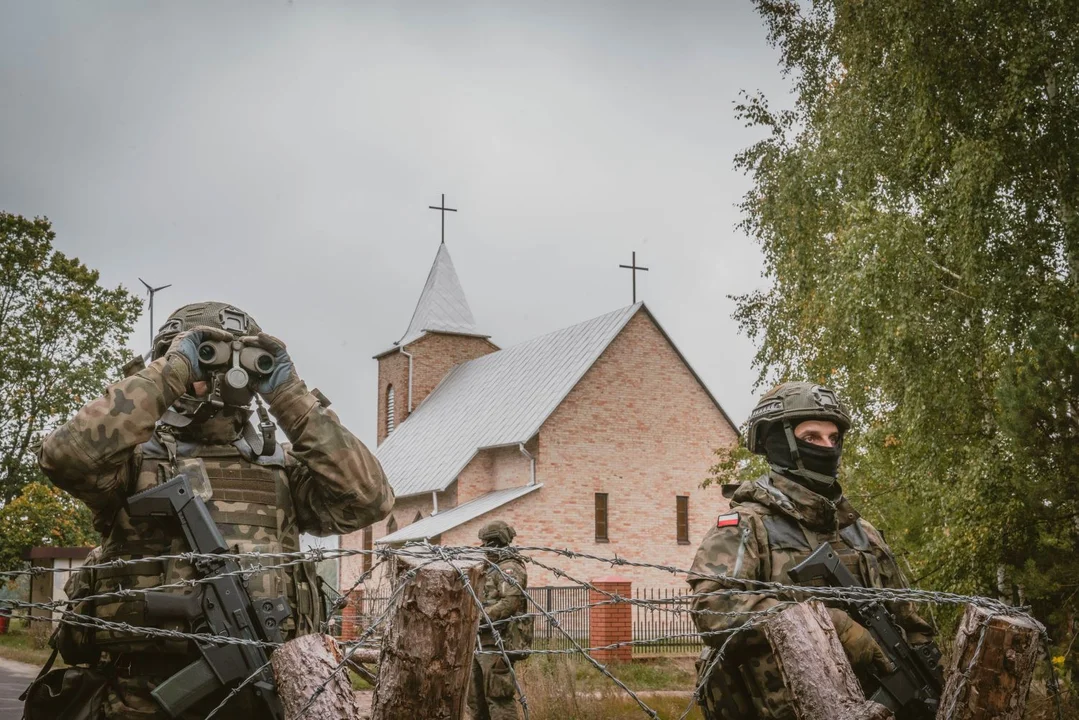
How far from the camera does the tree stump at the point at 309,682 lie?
281cm

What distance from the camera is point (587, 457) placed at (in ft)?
103

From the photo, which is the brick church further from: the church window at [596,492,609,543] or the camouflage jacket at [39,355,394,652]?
the camouflage jacket at [39,355,394,652]

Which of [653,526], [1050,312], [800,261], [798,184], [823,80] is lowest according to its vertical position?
[653,526]

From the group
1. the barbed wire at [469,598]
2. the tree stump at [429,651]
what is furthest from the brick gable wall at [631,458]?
the tree stump at [429,651]

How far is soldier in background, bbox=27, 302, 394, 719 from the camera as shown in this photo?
367cm

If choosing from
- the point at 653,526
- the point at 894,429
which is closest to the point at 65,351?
the point at 653,526

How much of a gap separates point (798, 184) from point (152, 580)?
53.7 ft

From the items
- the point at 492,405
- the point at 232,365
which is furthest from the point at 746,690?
the point at 492,405

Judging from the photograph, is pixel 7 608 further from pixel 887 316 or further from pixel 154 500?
pixel 887 316

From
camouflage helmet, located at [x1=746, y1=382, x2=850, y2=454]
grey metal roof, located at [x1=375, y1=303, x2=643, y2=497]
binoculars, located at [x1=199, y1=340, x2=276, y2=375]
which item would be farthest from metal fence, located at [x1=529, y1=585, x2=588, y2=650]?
binoculars, located at [x1=199, y1=340, x2=276, y2=375]

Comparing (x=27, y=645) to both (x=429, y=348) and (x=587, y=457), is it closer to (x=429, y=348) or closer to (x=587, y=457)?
(x=587, y=457)

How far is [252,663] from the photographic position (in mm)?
3605

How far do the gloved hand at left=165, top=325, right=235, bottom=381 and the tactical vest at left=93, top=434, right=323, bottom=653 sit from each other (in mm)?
311

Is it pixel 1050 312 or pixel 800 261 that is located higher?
pixel 800 261
